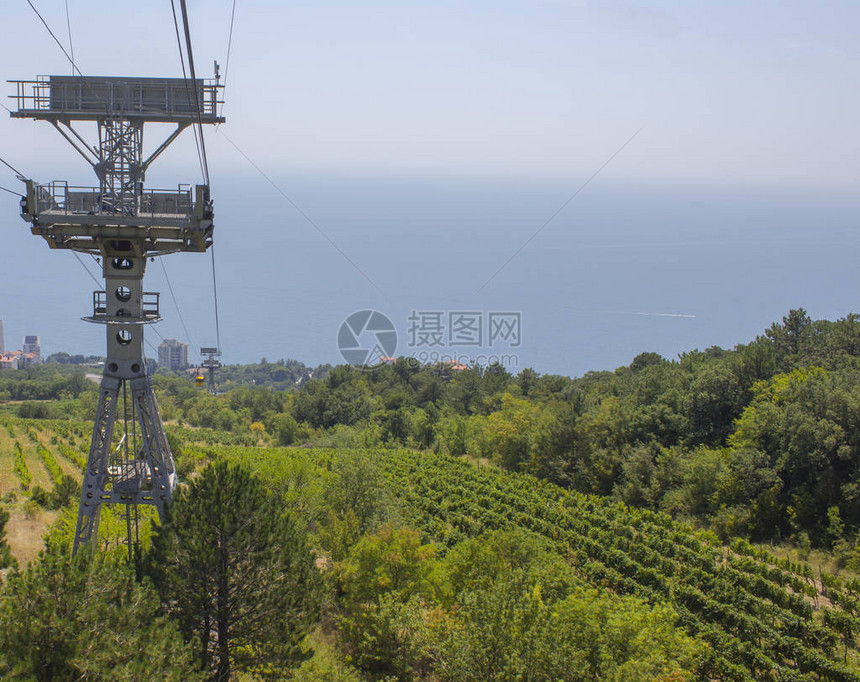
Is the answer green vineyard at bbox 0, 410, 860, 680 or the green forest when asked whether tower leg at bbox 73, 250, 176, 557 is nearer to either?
the green forest

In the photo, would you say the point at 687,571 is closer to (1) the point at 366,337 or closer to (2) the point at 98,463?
(2) the point at 98,463

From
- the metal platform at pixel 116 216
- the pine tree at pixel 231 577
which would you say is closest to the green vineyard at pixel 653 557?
the pine tree at pixel 231 577

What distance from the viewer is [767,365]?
37688mm

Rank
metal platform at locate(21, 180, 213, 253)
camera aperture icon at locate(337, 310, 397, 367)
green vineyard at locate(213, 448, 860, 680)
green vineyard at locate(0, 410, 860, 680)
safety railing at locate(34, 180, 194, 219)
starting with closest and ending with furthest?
metal platform at locate(21, 180, 213, 253) → safety railing at locate(34, 180, 194, 219) → green vineyard at locate(213, 448, 860, 680) → green vineyard at locate(0, 410, 860, 680) → camera aperture icon at locate(337, 310, 397, 367)

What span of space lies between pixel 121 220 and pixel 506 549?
13.0 m

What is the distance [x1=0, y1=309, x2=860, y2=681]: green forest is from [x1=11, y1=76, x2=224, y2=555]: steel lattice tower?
1.25m

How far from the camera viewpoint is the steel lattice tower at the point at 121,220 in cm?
1088

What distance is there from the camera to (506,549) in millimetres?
17938

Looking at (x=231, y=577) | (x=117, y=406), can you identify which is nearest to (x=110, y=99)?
(x=117, y=406)

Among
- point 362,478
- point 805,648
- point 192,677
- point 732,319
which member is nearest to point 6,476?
point 362,478

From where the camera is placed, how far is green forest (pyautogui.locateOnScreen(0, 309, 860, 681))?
36.6 feet

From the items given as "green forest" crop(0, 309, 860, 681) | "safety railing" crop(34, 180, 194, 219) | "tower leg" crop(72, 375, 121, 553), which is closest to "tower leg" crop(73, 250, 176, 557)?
"tower leg" crop(72, 375, 121, 553)

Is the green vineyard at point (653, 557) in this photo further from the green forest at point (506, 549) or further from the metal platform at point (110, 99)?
the metal platform at point (110, 99)

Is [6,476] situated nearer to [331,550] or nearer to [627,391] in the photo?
[331,550]
